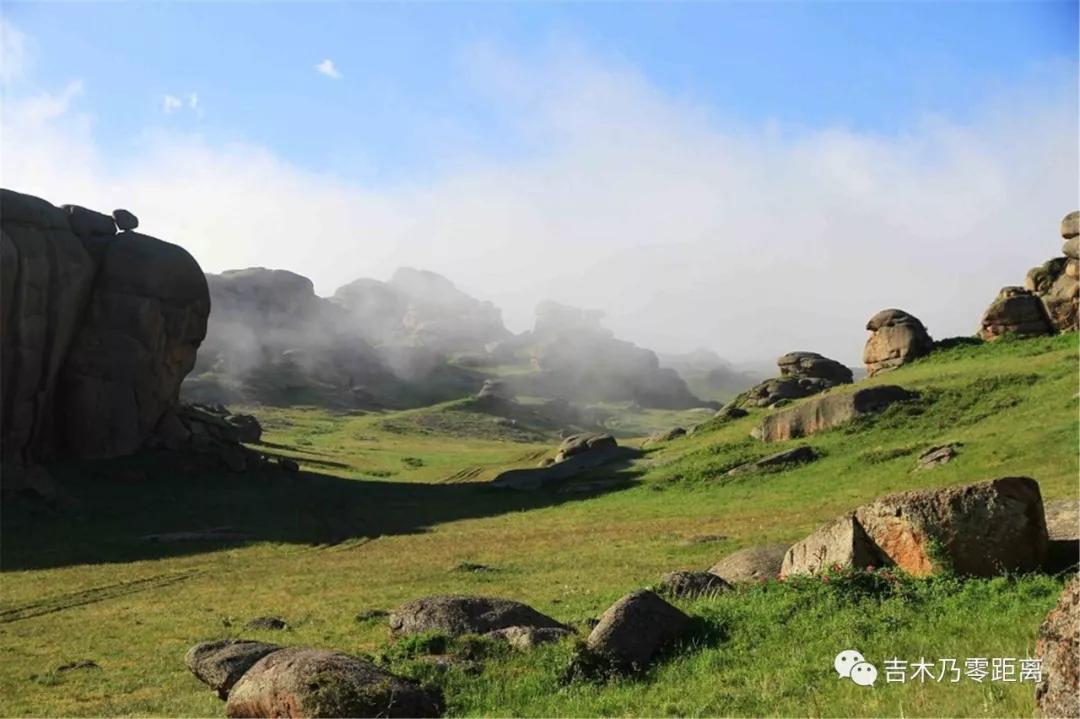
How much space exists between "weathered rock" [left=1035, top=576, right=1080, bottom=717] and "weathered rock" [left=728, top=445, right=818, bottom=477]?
Answer: 41.1 metres

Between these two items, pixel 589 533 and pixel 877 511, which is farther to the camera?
pixel 589 533

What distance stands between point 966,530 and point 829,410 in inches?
1506

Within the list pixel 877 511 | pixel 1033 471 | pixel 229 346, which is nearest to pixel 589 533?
pixel 1033 471

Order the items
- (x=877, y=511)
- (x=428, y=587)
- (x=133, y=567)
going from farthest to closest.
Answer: (x=133, y=567) < (x=428, y=587) < (x=877, y=511)

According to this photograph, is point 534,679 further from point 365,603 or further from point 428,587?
point 428,587

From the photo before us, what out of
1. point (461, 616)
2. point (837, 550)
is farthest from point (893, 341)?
point (461, 616)

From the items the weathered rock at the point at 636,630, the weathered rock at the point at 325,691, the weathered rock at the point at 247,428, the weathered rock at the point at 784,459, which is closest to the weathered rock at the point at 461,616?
the weathered rock at the point at 636,630

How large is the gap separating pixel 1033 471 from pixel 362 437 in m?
96.9

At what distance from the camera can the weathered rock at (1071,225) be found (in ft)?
197

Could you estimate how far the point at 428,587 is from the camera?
30.3 m

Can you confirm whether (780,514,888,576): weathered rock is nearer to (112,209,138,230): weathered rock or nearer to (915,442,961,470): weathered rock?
(915,442,961,470): weathered rock

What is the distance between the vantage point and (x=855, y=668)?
483 inches

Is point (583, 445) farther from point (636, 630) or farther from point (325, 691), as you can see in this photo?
point (325, 691)

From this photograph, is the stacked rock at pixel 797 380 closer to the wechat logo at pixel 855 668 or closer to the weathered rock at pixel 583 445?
the weathered rock at pixel 583 445
